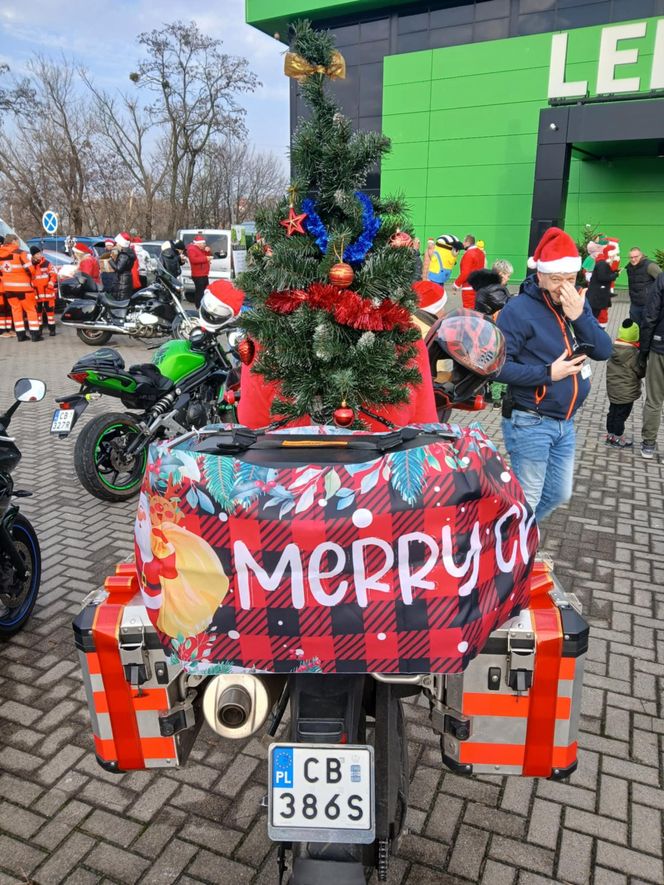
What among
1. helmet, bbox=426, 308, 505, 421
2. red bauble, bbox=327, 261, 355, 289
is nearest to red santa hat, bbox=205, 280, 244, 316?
helmet, bbox=426, 308, 505, 421

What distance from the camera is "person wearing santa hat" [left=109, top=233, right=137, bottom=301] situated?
14.8 meters

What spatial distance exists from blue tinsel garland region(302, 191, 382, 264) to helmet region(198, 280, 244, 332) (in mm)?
2686

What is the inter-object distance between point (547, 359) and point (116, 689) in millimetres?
2863

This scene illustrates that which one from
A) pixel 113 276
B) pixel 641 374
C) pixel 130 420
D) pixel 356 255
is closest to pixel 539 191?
pixel 113 276

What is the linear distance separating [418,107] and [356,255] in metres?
27.8

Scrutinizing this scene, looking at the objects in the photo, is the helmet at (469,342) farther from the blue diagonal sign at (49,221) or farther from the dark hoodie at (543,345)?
the blue diagonal sign at (49,221)

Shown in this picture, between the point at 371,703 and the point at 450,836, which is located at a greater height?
the point at 371,703

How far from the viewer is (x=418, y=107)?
2689cm

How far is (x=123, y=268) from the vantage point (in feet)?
48.9

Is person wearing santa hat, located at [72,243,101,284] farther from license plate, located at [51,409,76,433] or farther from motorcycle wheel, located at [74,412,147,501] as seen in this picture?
license plate, located at [51,409,76,433]

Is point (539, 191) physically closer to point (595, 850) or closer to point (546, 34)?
point (546, 34)

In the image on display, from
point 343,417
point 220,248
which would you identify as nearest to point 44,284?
point 220,248

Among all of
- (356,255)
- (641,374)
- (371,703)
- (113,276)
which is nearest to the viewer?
(371,703)

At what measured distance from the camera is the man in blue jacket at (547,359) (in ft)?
12.0
